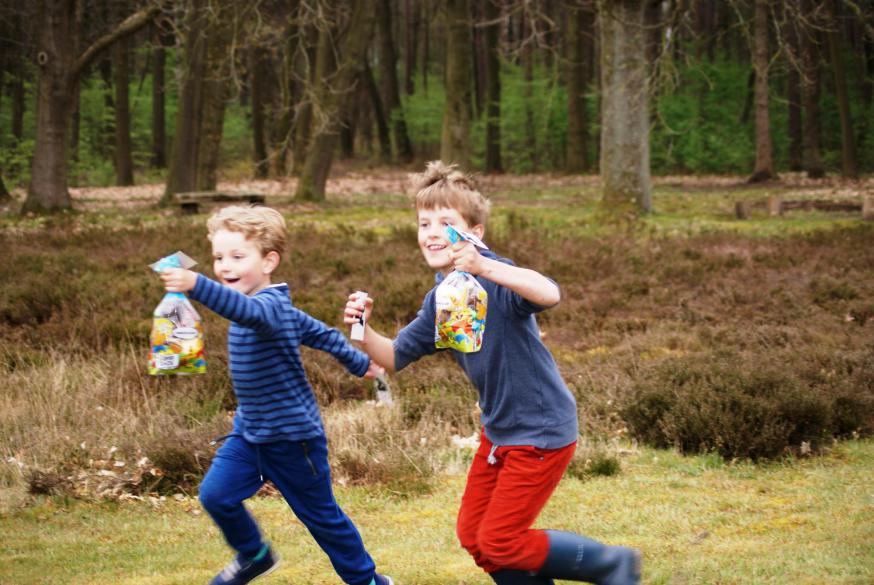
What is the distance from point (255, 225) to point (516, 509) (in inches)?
60.1

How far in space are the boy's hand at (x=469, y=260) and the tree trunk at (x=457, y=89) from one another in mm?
20448

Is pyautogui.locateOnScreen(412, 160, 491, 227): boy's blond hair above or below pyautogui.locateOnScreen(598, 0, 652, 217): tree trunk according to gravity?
below

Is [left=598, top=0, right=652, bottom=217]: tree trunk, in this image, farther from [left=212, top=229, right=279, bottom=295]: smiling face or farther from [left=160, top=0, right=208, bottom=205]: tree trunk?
[left=212, top=229, right=279, bottom=295]: smiling face

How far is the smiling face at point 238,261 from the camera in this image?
4168 millimetres

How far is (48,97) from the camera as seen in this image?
69.4 feet

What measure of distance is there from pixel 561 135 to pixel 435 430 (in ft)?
136

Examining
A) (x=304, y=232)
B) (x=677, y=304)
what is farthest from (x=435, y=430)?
(x=304, y=232)

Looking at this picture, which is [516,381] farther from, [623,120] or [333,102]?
[333,102]

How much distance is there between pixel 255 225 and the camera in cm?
418

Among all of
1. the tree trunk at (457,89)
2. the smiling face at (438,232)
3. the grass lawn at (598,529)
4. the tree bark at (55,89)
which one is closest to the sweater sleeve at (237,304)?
the smiling face at (438,232)

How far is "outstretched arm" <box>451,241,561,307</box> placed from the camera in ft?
11.8

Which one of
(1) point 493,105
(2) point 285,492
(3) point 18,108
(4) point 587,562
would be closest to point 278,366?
(2) point 285,492

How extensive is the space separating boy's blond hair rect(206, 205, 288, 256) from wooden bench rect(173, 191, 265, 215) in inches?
672

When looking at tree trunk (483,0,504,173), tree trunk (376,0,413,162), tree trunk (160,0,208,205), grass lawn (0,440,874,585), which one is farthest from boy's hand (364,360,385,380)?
tree trunk (376,0,413,162)
